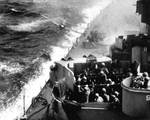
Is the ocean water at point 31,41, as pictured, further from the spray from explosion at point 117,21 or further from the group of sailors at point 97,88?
the group of sailors at point 97,88

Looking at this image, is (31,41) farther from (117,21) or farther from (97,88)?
(97,88)

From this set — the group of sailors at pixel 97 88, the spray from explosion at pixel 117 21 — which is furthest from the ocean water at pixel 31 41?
the group of sailors at pixel 97 88

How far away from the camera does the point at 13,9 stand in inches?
2803

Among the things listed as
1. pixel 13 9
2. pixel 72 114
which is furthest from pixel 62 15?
pixel 72 114

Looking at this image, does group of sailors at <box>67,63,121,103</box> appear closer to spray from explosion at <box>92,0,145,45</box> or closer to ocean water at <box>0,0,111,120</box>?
ocean water at <box>0,0,111,120</box>

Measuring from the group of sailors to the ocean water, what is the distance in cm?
751

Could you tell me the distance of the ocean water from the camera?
28828mm

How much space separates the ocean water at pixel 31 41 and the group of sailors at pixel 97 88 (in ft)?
24.6

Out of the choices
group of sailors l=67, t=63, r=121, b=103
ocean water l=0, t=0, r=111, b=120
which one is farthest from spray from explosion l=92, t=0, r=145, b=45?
group of sailors l=67, t=63, r=121, b=103

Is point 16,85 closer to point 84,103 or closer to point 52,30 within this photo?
point 84,103

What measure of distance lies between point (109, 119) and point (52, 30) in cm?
3616

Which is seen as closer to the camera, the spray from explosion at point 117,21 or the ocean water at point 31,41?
the ocean water at point 31,41

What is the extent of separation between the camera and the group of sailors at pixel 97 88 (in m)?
18.1

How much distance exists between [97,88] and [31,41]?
91.8 ft
